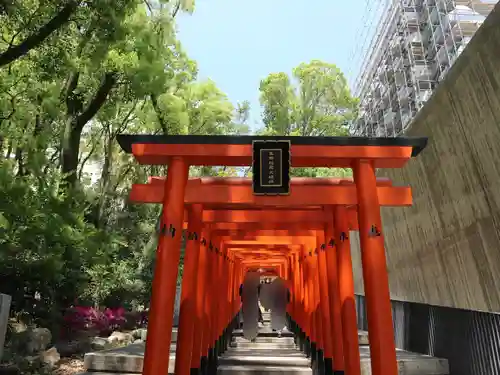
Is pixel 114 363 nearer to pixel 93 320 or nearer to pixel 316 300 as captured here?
pixel 316 300

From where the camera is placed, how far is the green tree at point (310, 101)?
25.9 metres

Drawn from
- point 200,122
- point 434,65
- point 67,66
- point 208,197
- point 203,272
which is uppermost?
point 434,65

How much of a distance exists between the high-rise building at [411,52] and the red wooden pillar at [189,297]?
10.5 meters

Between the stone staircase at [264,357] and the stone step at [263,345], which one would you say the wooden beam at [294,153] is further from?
the stone step at [263,345]

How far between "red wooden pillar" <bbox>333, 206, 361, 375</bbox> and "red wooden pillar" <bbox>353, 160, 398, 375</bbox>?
1450 millimetres

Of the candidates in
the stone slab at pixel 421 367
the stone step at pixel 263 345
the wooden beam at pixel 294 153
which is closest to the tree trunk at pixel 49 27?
the wooden beam at pixel 294 153

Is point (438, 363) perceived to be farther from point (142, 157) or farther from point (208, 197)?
point (142, 157)

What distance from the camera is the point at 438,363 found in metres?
7.98

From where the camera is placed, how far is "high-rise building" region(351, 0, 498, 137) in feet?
56.4

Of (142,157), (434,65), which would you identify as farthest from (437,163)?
(434,65)

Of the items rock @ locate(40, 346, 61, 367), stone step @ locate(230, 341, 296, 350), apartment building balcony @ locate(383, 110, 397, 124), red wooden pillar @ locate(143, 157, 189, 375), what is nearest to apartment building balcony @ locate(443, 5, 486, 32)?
apartment building balcony @ locate(383, 110, 397, 124)

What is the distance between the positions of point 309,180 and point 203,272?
Answer: 330 centimetres

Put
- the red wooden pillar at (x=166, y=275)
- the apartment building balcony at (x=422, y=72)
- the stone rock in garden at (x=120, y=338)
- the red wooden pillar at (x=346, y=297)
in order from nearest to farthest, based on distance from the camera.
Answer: the red wooden pillar at (x=166, y=275) < the red wooden pillar at (x=346, y=297) < the stone rock in garden at (x=120, y=338) < the apartment building balcony at (x=422, y=72)

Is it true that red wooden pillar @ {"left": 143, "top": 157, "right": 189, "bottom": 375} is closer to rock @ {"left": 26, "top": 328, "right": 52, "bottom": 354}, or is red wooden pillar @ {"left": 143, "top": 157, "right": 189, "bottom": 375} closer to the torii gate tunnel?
the torii gate tunnel
